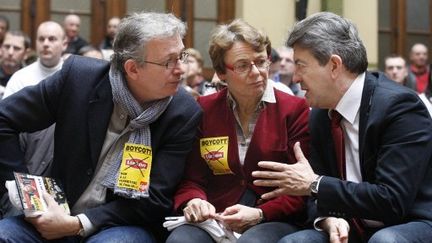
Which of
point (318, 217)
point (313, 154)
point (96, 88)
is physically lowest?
point (318, 217)

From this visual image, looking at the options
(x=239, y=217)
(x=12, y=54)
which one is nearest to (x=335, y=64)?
(x=239, y=217)

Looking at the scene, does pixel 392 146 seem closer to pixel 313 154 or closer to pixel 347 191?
pixel 347 191

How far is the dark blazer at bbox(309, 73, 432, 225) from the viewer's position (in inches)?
95.9

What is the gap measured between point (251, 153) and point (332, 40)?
0.58 metres

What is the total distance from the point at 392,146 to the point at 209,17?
5320 mm

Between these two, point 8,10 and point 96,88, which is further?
point 8,10

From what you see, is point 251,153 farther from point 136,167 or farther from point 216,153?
point 136,167

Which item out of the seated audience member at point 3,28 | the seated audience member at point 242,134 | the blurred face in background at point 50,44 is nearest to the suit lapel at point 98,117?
the seated audience member at point 242,134

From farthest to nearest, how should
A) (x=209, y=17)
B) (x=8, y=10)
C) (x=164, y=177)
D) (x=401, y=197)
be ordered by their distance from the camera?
(x=209, y=17)
(x=8, y=10)
(x=164, y=177)
(x=401, y=197)

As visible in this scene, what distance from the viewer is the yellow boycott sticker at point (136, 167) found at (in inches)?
108

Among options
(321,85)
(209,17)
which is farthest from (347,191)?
A: (209,17)

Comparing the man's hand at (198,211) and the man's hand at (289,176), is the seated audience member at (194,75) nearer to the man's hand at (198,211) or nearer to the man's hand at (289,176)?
the man's hand at (198,211)

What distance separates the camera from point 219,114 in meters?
2.98

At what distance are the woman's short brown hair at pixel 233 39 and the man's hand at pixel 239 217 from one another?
24.6 inches
